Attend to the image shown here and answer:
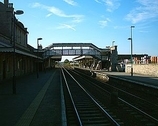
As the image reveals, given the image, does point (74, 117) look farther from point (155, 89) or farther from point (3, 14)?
point (3, 14)

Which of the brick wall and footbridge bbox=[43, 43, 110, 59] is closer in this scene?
the brick wall

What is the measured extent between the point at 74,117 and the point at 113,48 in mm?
54204

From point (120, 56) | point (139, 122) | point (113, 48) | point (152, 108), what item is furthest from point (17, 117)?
point (120, 56)

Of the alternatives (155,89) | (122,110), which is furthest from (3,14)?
(122,110)

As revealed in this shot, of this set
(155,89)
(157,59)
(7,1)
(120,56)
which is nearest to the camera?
(155,89)

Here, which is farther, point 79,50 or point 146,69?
point 79,50

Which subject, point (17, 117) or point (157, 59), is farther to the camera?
point (157, 59)

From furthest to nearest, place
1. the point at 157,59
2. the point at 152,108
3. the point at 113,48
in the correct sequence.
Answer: the point at 113,48, the point at 157,59, the point at 152,108

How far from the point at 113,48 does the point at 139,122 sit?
54.9 meters

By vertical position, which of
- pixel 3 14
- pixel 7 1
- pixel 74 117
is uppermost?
pixel 7 1

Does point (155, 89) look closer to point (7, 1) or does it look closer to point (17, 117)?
point (17, 117)

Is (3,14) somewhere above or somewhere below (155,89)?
above

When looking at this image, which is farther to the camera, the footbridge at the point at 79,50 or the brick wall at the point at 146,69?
the footbridge at the point at 79,50

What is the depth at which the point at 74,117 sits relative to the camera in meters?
11.1
